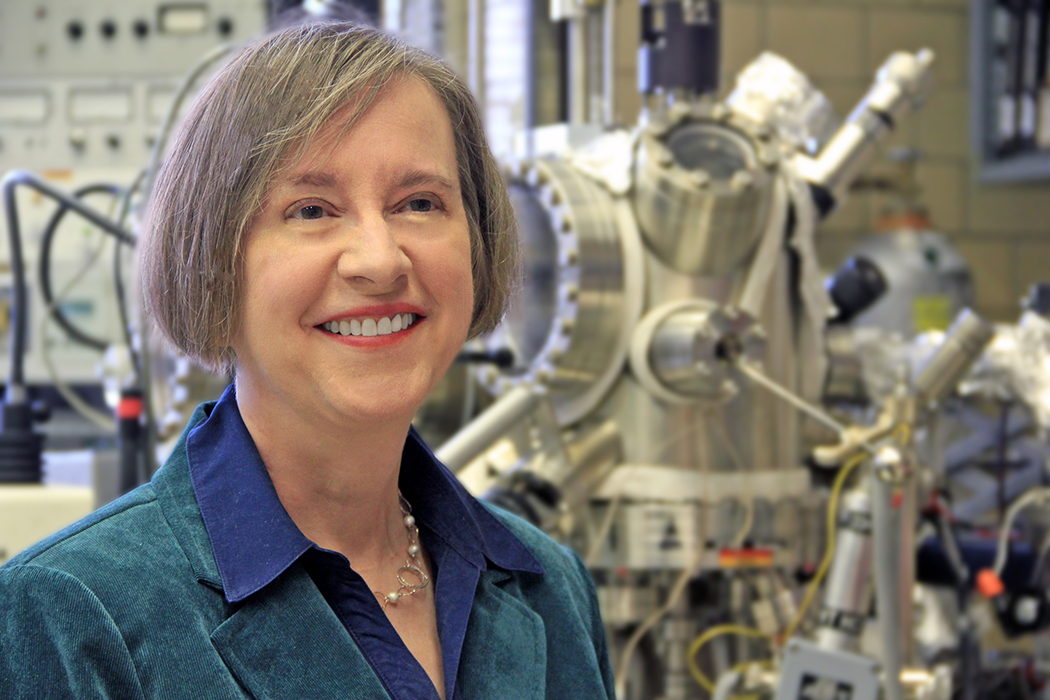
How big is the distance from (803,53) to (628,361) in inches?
68.7

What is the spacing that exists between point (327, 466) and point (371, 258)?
119 mm

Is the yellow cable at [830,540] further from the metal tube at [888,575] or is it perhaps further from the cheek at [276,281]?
the cheek at [276,281]

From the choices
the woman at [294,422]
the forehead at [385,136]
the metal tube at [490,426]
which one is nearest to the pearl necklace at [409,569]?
the woman at [294,422]

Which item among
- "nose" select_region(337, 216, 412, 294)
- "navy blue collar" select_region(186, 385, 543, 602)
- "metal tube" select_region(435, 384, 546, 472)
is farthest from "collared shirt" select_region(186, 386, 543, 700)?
"metal tube" select_region(435, 384, 546, 472)

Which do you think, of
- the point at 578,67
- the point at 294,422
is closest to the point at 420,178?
the point at 294,422

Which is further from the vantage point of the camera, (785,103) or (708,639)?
(785,103)

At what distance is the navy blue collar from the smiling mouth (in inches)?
3.1

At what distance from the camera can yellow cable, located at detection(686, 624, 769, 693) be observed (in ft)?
4.66

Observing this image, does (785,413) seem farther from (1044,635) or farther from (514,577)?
(514,577)

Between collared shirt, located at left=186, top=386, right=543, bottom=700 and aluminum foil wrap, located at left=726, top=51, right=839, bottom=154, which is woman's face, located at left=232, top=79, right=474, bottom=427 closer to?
collared shirt, located at left=186, top=386, right=543, bottom=700

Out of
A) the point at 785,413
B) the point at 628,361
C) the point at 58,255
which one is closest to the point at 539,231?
the point at 628,361

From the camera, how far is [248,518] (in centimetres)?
64

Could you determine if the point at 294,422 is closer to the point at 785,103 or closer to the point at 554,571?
the point at 554,571

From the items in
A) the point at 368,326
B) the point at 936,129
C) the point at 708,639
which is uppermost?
the point at 936,129
